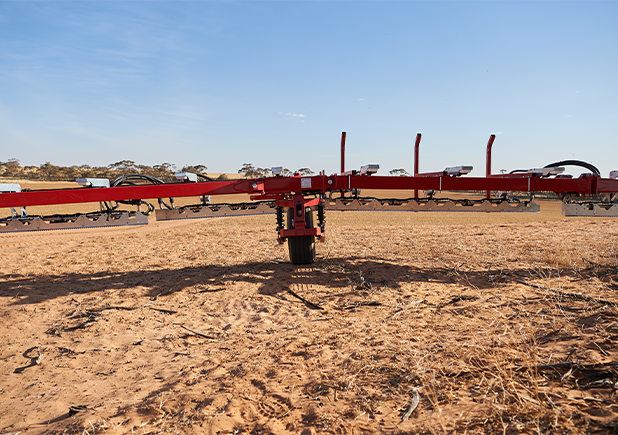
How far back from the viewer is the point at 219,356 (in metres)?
4.15

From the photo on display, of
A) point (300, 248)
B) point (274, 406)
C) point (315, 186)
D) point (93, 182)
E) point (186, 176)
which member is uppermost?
point (186, 176)

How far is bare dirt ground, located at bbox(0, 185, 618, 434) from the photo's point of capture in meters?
2.79

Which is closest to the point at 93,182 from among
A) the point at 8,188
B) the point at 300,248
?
the point at 8,188

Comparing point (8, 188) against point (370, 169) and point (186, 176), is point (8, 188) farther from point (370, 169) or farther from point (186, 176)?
point (370, 169)

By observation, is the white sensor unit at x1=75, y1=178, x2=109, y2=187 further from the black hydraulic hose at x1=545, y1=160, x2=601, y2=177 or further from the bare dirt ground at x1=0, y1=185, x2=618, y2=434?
the black hydraulic hose at x1=545, y1=160, x2=601, y2=177

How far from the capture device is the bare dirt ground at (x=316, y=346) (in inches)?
110

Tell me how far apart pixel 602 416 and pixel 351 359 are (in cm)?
210

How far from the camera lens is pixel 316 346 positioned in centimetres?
420

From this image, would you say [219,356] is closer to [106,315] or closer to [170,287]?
[106,315]

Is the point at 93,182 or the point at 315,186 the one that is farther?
the point at 315,186

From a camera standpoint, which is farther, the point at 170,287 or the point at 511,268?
the point at 511,268

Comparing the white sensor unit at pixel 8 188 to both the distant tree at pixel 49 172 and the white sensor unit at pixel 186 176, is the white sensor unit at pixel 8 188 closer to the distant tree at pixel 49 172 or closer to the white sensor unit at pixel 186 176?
the white sensor unit at pixel 186 176

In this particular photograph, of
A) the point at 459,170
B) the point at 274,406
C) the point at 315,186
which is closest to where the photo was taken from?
the point at 274,406

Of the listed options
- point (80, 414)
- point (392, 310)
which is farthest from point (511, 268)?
point (80, 414)
